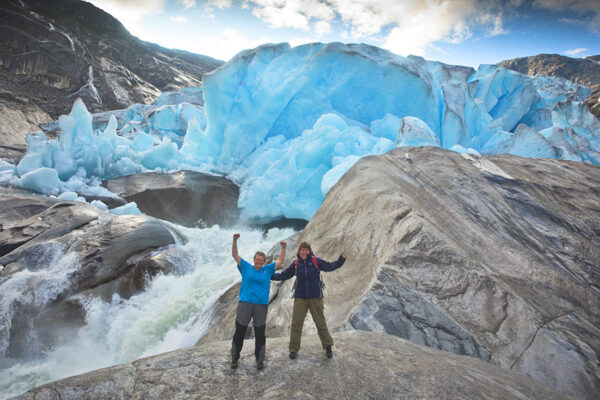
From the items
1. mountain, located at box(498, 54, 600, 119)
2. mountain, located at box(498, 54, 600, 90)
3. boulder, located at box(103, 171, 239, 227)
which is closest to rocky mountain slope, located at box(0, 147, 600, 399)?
boulder, located at box(103, 171, 239, 227)

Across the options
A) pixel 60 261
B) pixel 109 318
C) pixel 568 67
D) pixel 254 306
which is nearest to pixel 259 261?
pixel 254 306

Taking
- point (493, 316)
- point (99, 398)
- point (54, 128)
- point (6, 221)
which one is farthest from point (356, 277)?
point (54, 128)

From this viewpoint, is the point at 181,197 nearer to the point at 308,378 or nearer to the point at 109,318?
the point at 109,318

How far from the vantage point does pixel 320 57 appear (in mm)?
13742

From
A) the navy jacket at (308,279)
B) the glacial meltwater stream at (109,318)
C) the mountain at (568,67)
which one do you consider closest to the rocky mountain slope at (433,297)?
the glacial meltwater stream at (109,318)

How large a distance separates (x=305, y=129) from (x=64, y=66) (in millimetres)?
29181

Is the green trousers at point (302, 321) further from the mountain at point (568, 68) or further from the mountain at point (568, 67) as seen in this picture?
the mountain at point (568, 68)

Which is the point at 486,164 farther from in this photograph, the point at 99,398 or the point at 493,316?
the point at 99,398

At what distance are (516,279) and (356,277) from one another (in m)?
2.09

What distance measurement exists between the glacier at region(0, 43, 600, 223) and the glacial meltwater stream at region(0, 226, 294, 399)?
408 centimetres

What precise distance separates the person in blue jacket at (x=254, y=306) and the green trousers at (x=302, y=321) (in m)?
0.27

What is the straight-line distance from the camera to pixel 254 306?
2662 millimetres

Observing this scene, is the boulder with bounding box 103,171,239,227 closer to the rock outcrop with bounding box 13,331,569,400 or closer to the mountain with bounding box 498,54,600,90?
the rock outcrop with bounding box 13,331,569,400

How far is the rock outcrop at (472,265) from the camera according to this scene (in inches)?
128
